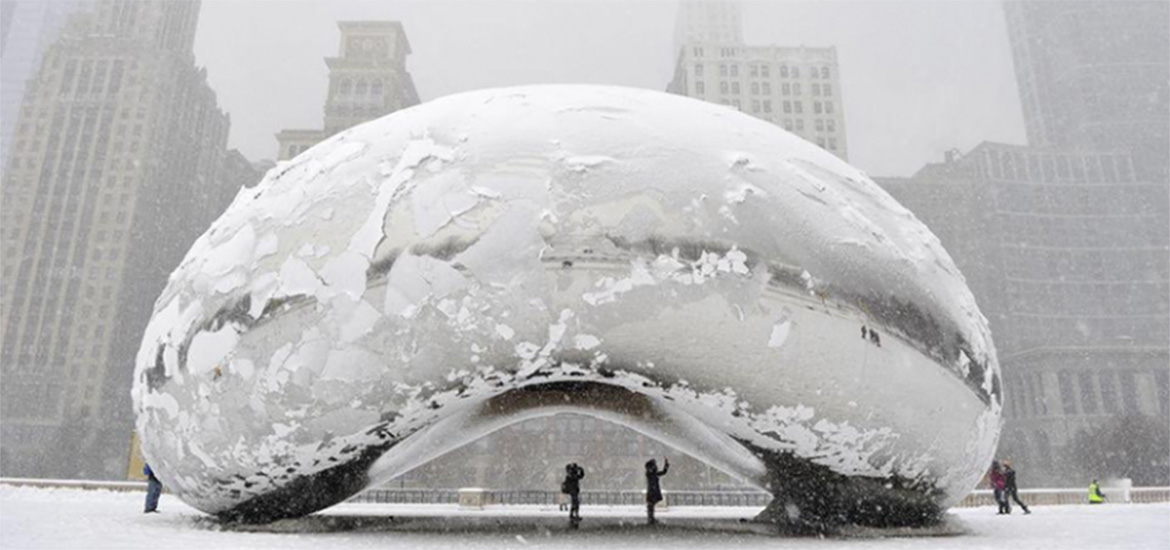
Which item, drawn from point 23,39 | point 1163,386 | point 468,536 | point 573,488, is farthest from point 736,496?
point 23,39

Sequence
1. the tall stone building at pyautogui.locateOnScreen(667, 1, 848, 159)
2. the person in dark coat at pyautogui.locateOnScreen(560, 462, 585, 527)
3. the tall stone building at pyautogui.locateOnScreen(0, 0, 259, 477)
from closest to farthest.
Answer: the person in dark coat at pyautogui.locateOnScreen(560, 462, 585, 527) < the tall stone building at pyautogui.locateOnScreen(0, 0, 259, 477) < the tall stone building at pyautogui.locateOnScreen(667, 1, 848, 159)

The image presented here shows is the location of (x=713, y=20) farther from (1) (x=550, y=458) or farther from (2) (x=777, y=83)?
(1) (x=550, y=458)

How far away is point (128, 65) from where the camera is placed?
10256 centimetres

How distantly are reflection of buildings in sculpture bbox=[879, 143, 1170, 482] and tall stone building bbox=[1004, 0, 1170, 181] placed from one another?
1089 cm

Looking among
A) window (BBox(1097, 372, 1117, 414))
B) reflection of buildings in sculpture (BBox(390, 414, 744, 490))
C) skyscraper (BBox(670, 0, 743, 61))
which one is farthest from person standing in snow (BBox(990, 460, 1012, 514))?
skyscraper (BBox(670, 0, 743, 61))

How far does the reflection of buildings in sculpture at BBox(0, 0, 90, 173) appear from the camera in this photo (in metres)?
124

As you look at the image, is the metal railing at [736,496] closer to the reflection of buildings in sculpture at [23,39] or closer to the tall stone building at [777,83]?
the tall stone building at [777,83]

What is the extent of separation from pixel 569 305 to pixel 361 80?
10540cm

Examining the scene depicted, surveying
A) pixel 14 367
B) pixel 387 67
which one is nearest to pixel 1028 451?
pixel 387 67

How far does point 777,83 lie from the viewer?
106625 millimetres


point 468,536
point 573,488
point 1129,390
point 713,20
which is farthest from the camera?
point 713,20

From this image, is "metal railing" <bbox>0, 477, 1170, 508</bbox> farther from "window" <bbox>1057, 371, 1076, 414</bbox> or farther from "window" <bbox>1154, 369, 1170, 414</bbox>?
"window" <bbox>1154, 369, 1170, 414</bbox>

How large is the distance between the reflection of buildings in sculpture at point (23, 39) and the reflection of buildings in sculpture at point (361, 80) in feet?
150

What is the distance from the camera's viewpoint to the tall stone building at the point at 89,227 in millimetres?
85375
